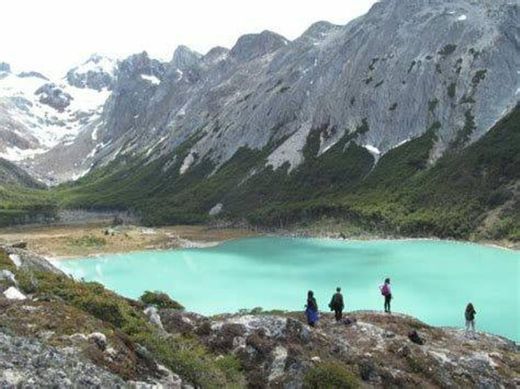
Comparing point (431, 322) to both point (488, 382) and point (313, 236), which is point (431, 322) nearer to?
point (488, 382)

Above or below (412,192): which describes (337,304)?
below

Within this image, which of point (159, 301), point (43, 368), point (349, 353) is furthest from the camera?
point (159, 301)

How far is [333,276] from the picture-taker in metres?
89.4

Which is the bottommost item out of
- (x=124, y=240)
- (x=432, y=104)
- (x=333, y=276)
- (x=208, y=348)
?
(x=333, y=276)

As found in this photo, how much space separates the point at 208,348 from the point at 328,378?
20.7 ft

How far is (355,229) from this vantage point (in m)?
148

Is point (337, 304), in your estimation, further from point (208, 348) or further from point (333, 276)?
point (333, 276)

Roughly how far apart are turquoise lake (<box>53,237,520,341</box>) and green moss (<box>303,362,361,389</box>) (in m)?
33.4

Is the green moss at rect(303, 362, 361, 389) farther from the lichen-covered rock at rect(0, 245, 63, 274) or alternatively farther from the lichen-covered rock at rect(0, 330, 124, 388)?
the lichen-covered rock at rect(0, 245, 63, 274)

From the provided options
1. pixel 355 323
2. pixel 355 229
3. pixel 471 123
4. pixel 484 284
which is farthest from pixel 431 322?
pixel 471 123

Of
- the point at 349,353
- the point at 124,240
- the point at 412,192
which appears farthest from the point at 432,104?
the point at 349,353

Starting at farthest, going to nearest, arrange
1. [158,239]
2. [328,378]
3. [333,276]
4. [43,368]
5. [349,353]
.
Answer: [158,239] < [333,276] < [349,353] < [328,378] < [43,368]

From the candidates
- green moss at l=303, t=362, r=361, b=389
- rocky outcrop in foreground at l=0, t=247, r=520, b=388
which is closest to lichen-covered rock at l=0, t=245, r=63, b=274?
rocky outcrop in foreground at l=0, t=247, r=520, b=388

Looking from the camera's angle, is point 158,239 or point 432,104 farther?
point 432,104
